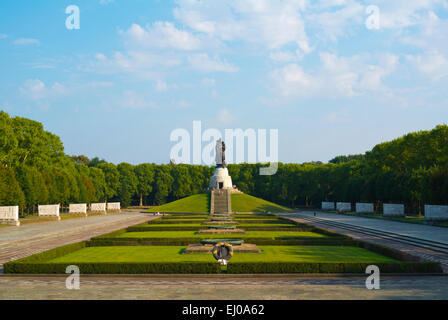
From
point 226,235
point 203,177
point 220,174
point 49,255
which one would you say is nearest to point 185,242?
point 226,235

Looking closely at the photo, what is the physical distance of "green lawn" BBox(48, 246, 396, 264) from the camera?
17.7 m

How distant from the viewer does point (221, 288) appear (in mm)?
12336

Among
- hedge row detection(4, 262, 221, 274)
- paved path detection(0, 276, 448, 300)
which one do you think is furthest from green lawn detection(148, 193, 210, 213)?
paved path detection(0, 276, 448, 300)

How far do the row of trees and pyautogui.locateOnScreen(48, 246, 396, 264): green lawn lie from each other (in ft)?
94.5

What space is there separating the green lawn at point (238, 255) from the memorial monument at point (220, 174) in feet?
178

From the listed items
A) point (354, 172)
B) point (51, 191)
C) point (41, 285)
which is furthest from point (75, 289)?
point (354, 172)

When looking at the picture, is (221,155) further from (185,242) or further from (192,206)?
(185,242)

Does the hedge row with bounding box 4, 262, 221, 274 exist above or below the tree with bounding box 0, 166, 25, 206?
below

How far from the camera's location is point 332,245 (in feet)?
76.4

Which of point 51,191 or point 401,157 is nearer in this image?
point 51,191

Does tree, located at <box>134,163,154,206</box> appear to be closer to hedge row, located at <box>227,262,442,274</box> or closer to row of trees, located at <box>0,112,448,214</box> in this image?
row of trees, located at <box>0,112,448,214</box>
